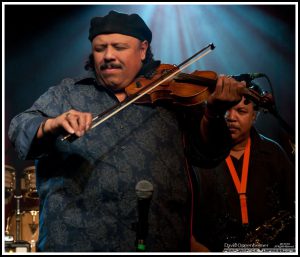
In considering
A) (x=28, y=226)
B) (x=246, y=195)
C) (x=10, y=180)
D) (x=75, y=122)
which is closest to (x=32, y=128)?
(x=75, y=122)

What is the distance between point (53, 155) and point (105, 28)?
628mm

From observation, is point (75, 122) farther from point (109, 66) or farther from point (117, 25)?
point (117, 25)

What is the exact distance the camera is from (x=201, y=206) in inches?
114

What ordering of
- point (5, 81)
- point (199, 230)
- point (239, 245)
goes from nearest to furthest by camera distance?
1. point (239, 245)
2. point (5, 81)
3. point (199, 230)

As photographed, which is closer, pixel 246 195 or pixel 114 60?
pixel 114 60

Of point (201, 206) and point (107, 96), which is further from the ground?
point (107, 96)

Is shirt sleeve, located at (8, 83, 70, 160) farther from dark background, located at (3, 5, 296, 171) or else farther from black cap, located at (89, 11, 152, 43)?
dark background, located at (3, 5, 296, 171)

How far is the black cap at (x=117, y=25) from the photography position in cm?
225

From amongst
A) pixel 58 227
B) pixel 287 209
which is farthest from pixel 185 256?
pixel 287 209

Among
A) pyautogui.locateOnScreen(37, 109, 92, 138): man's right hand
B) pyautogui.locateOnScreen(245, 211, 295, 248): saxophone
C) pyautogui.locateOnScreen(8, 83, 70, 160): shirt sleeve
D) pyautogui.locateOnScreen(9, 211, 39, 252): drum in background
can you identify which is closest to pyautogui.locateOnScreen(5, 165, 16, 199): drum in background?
pyautogui.locateOnScreen(9, 211, 39, 252): drum in background

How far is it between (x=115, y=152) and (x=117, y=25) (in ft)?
1.94

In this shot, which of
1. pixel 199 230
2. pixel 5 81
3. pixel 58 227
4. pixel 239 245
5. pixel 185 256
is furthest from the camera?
pixel 199 230

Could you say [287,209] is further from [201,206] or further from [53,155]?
[53,155]

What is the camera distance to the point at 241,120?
3150 mm
